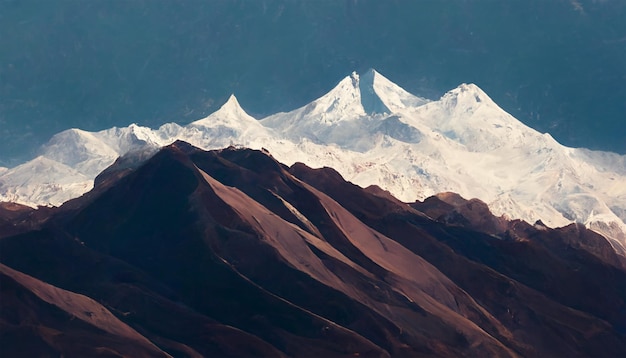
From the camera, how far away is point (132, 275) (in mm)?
192375

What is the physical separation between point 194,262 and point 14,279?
28749mm

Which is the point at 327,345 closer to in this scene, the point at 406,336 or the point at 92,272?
the point at 406,336

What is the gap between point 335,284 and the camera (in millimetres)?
195625

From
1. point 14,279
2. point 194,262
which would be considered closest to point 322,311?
point 194,262

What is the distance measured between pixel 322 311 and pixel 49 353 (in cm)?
4011

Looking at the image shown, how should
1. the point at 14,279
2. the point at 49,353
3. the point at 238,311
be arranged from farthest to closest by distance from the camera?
1. the point at 238,311
2. the point at 14,279
3. the point at 49,353

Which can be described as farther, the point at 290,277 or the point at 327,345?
the point at 290,277

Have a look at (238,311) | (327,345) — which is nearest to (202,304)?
(238,311)

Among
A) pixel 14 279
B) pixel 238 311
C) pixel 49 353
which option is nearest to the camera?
pixel 49 353

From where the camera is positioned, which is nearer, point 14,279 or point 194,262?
point 14,279

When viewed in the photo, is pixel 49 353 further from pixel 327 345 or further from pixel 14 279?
pixel 327 345

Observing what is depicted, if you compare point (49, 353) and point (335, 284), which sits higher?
point (335, 284)

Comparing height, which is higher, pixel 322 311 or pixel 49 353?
pixel 322 311

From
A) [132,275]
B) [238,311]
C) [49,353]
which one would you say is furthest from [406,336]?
[49,353]
